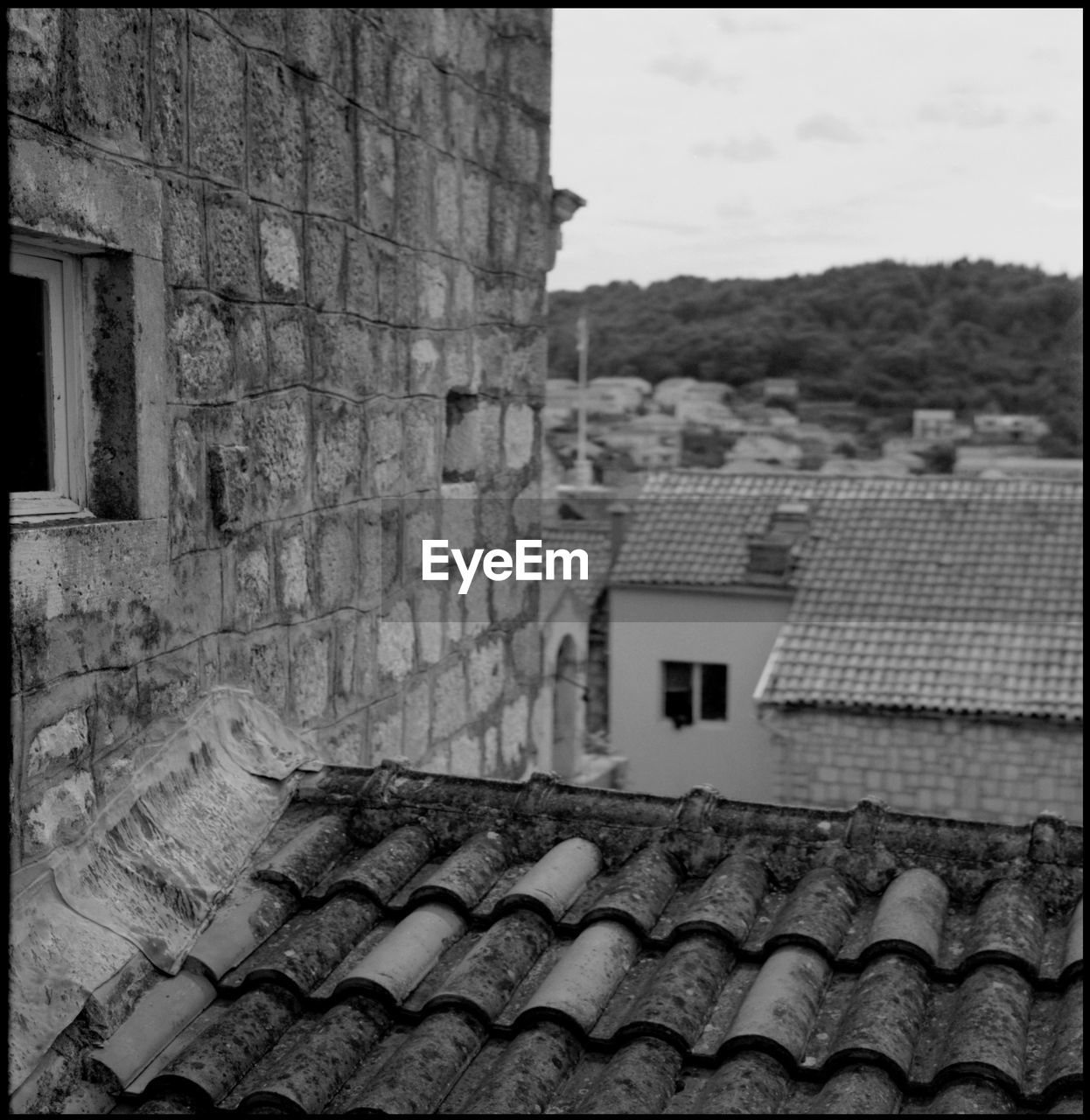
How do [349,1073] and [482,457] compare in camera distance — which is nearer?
[349,1073]

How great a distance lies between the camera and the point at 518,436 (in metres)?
4.50

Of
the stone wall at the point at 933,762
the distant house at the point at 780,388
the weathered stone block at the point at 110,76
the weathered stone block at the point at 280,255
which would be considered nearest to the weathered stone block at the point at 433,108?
the weathered stone block at the point at 280,255

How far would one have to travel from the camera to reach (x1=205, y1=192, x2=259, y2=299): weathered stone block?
2736 mm

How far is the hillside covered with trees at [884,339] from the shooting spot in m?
30.4

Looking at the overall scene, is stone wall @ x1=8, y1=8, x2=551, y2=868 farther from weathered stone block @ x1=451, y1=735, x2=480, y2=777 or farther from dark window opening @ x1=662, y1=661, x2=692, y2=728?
dark window opening @ x1=662, y1=661, x2=692, y2=728

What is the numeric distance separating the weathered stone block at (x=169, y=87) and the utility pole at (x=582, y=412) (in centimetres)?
2226

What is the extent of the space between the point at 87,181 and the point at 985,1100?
2032 mm

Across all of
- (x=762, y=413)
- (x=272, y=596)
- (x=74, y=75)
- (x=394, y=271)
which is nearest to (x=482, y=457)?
(x=394, y=271)

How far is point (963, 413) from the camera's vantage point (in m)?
31.7

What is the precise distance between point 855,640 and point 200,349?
520 inches

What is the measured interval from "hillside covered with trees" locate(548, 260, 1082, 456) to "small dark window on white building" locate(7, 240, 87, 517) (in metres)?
27.6

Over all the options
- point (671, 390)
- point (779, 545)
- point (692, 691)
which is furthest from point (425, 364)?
point (671, 390)

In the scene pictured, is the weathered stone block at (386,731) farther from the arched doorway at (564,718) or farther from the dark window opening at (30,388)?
the arched doorway at (564,718)

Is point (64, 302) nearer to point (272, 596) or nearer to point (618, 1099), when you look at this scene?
point (272, 596)
